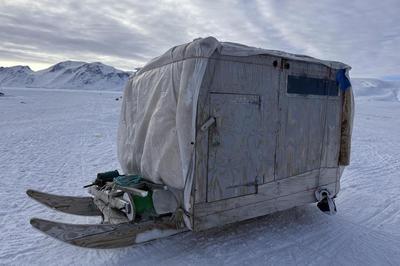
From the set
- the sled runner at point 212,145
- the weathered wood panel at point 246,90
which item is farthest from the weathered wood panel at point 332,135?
the weathered wood panel at point 246,90

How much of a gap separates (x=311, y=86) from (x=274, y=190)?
1.52 meters

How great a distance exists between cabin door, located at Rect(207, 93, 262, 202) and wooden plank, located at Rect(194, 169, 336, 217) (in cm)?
8

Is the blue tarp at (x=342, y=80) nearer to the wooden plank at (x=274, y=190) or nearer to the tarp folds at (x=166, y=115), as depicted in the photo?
the wooden plank at (x=274, y=190)

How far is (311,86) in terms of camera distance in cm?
495

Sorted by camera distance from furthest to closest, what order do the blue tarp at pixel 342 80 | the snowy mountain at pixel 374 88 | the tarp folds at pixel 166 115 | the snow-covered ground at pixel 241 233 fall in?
1. the snowy mountain at pixel 374 88
2. the blue tarp at pixel 342 80
3. the snow-covered ground at pixel 241 233
4. the tarp folds at pixel 166 115

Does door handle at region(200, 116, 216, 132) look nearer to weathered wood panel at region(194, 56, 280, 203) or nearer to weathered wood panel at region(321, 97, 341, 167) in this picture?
weathered wood panel at region(194, 56, 280, 203)

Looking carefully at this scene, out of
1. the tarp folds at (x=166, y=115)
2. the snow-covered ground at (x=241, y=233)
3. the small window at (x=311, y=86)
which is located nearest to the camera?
the tarp folds at (x=166, y=115)

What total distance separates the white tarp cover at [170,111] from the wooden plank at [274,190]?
282 millimetres

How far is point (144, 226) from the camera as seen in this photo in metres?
3.97

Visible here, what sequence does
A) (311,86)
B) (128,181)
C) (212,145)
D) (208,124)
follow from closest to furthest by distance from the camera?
1. (208,124)
2. (212,145)
3. (128,181)
4. (311,86)

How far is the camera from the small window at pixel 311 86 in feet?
15.5

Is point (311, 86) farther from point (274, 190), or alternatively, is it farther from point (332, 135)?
point (274, 190)

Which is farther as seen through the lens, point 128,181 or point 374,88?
point 374,88

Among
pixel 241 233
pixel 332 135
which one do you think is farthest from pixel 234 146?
pixel 332 135
